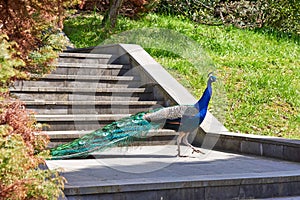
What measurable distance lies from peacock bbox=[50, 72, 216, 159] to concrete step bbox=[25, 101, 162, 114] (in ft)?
4.59

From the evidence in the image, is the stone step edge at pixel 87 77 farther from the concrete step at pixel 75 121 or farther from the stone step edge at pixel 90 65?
the concrete step at pixel 75 121

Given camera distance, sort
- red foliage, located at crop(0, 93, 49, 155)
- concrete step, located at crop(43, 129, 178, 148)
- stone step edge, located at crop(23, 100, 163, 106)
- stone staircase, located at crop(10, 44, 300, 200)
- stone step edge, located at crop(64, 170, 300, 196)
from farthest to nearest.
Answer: stone step edge, located at crop(23, 100, 163, 106) < concrete step, located at crop(43, 129, 178, 148) < stone staircase, located at crop(10, 44, 300, 200) < stone step edge, located at crop(64, 170, 300, 196) < red foliage, located at crop(0, 93, 49, 155)

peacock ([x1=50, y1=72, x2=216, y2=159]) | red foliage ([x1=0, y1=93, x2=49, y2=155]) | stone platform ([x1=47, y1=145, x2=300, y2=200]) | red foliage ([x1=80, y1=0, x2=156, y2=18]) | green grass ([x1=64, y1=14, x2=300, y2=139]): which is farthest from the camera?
red foliage ([x1=80, y1=0, x2=156, y2=18])

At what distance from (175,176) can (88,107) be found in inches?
128

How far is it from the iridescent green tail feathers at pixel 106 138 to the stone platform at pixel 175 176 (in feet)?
0.51

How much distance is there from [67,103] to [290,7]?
8.83 meters

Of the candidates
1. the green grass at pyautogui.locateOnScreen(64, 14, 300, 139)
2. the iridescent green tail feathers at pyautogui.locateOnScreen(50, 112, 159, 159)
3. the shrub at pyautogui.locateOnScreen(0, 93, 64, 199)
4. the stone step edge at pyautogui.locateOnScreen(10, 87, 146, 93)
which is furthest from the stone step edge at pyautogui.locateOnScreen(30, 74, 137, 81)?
the shrub at pyautogui.locateOnScreen(0, 93, 64, 199)

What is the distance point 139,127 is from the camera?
308 inches

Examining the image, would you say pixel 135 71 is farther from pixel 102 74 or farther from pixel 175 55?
pixel 175 55

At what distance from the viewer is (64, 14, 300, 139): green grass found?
381 inches

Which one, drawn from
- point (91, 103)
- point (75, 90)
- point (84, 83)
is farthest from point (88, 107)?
point (84, 83)

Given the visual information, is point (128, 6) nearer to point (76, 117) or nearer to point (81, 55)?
point (81, 55)

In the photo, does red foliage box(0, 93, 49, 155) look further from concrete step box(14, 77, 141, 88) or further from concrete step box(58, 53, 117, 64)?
concrete step box(58, 53, 117, 64)

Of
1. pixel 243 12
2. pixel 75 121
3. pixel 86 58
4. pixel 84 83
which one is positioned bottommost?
pixel 75 121
